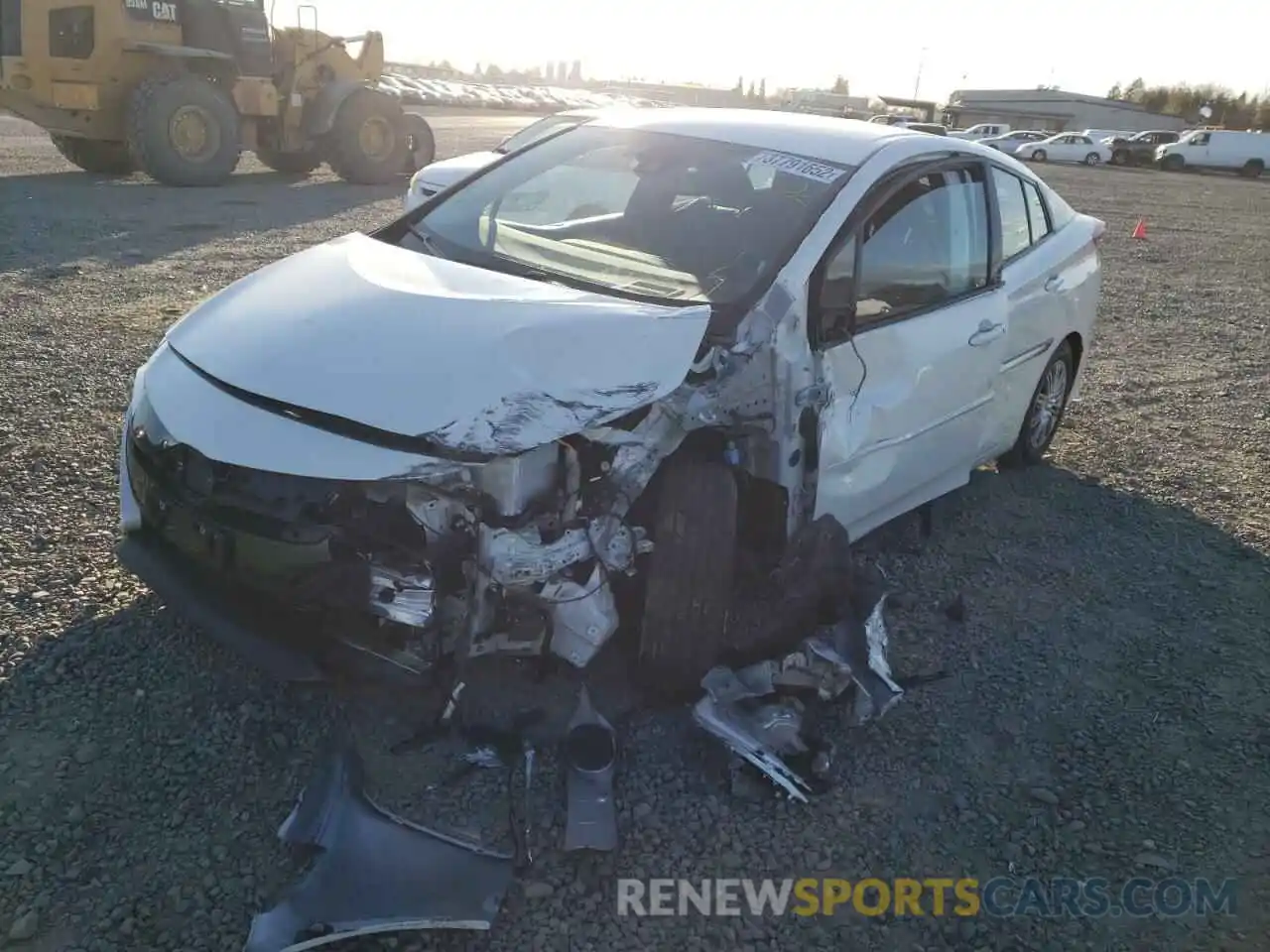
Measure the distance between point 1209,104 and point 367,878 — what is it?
73.4m

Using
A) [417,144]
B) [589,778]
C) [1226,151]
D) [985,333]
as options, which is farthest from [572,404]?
[1226,151]

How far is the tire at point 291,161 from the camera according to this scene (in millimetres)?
14945

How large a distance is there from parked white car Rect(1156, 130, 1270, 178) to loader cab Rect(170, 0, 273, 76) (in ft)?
117

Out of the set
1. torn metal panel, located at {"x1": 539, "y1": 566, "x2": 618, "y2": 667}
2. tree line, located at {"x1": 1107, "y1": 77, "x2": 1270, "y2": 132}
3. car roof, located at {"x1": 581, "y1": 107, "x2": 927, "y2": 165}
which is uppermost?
tree line, located at {"x1": 1107, "y1": 77, "x2": 1270, "y2": 132}

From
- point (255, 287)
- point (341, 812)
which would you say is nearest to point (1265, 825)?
point (341, 812)

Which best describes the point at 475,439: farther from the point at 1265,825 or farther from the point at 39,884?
the point at 1265,825

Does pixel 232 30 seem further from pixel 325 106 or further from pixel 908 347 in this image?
pixel 908 347

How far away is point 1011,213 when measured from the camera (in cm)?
443

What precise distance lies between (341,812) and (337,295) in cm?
151

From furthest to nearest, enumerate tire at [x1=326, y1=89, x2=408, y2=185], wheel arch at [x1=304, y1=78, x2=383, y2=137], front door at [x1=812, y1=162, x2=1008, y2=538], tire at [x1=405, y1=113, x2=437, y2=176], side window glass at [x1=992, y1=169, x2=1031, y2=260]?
tire at [x1=405, y1=113, x2=437, y2=176] → tire at [x1=326, y1=89, x2=408, y2=185] → wheel arch at [x1=304, y1=78, x2=383, y2=137] → side window glass at [x1=992, y1=169, x2=1031, y2=260] → front door at [x1=812, y1=162, x2=1008, y2=538]

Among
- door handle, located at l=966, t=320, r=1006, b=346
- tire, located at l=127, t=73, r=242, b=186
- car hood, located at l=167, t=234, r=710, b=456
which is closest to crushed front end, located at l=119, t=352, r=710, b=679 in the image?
car hood, located at l=167, t=234, r=710, b=456

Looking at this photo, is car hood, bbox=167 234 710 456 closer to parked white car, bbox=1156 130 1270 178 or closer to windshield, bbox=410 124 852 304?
windshield, bbox=410 124 852 304

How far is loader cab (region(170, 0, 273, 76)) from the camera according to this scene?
1298 centimetres

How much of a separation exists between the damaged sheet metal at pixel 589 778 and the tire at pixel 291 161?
45.4 feet
